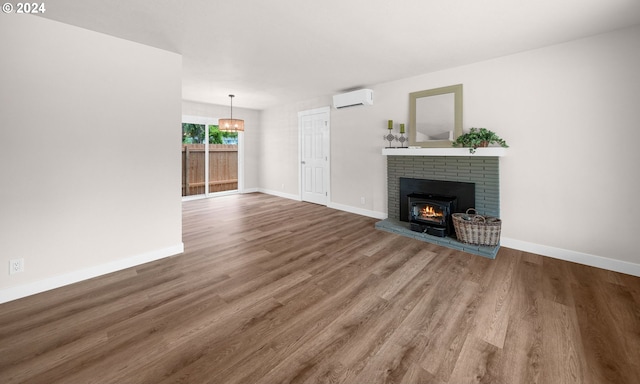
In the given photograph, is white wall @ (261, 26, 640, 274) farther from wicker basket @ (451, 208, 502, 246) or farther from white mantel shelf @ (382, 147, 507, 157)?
wicker basket @ (451, 208, 502, 246)

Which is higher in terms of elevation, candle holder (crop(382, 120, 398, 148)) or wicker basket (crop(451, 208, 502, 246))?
candle holder (crop(382, 120, 398, 148))

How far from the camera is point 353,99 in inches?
189

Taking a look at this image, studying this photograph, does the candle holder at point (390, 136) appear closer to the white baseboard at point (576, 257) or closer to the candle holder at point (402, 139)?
the candle holder at point (402, 139)

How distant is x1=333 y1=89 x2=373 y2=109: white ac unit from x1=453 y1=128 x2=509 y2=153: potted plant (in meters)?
1.80

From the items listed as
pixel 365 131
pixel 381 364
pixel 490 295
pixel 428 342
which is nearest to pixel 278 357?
pixel 381 364

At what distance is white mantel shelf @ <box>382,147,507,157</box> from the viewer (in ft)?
10.8

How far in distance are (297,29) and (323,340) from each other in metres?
2.81

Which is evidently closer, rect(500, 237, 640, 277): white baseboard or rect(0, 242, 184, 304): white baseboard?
rect(0, 242, 184, 304): white baseboard

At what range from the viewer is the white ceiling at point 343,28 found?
2.23 meters

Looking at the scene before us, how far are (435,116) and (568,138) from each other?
5.14 ft

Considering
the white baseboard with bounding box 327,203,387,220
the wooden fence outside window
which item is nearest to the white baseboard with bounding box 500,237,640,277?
the white baseboard with bounding box 327,203,387,220

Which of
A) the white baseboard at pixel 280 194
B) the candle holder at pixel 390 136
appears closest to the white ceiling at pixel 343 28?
the candle holder at pixel 390 136

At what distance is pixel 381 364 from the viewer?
1.52m

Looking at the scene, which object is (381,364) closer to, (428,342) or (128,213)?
(428,342)
